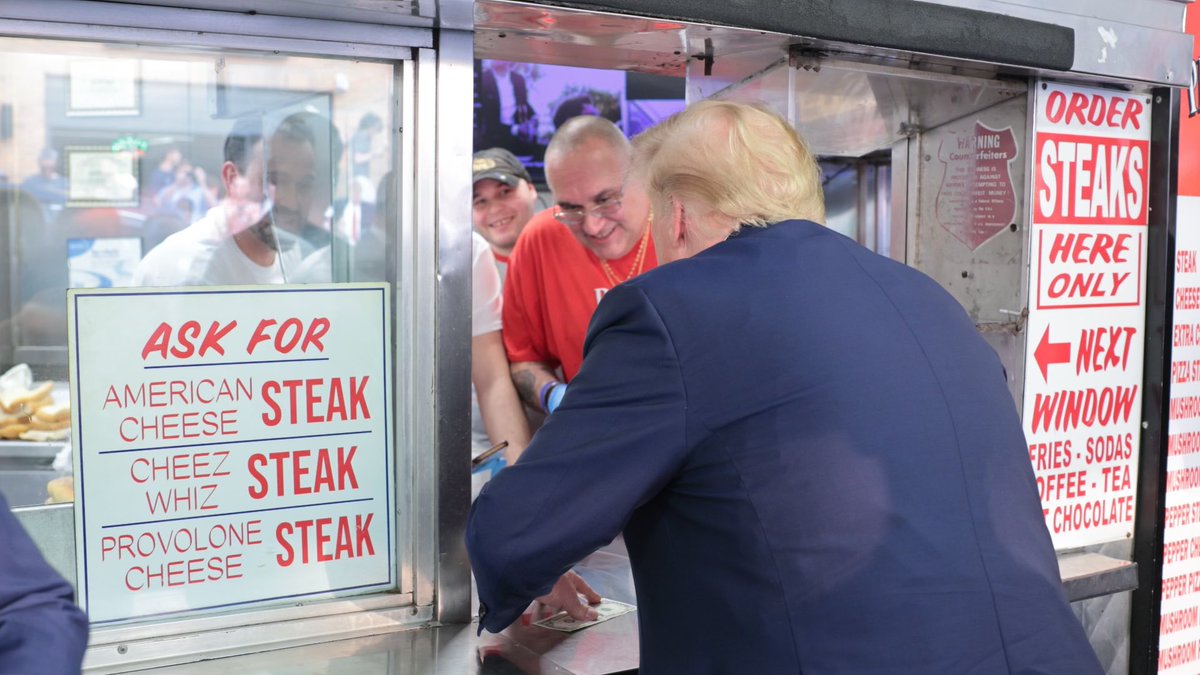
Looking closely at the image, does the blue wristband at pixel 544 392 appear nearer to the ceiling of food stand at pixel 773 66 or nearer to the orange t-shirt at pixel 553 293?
the orange t-shirt at pixel 553 293

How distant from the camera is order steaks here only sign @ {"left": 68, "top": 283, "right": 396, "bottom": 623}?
5.79 feet

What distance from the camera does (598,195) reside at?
2.80 metres

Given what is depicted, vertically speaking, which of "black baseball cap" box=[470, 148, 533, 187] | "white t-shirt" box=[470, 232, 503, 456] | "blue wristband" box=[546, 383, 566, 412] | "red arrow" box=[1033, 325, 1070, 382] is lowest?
"blue wristband" box=[546, 383, 566, 412]

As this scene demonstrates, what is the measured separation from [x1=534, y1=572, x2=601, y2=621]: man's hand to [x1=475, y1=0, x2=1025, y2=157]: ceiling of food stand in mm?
1010

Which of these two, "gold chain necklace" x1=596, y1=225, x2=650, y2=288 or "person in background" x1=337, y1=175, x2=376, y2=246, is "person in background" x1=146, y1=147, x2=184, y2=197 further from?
"gold chain necklace" x1=596, y1=225, x2=650, y2=288

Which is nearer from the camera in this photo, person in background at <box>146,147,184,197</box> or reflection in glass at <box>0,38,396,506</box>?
reflection in glass at <box>0,38,396,506</box>

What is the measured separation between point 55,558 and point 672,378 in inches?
43.1

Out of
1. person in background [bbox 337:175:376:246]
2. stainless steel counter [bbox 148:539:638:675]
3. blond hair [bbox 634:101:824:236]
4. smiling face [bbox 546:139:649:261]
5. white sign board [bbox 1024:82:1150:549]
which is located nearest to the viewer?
blond hair [bbox 634:101:824:236]

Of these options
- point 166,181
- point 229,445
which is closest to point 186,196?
point 166,181

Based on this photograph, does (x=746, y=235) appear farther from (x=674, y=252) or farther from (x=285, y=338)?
(x=285, y=338)

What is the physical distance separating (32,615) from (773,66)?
5.86ft

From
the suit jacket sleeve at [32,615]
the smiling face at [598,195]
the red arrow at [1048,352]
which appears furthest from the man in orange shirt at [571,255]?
the suit jacket sleeve at [32,615]

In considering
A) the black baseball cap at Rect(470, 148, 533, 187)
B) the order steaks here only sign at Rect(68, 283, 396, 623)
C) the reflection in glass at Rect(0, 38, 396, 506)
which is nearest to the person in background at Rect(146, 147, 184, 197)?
the reflection in glass at Rect(0, 38, 396, 506)

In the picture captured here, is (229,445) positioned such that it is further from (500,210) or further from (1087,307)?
(500,210)
